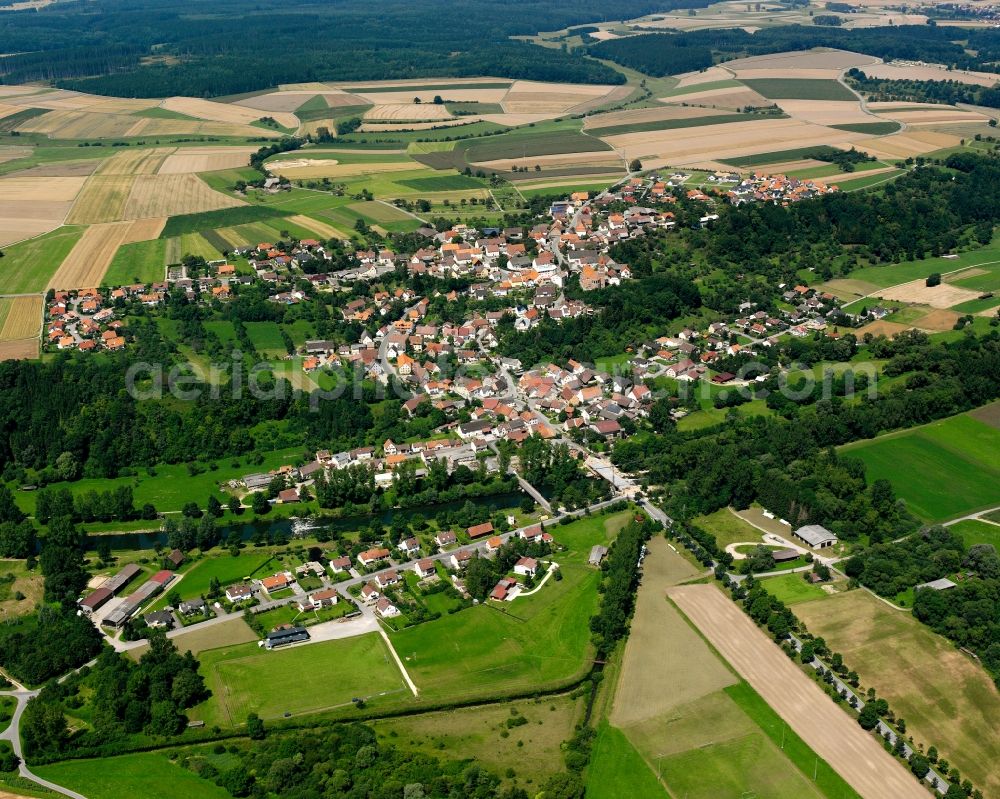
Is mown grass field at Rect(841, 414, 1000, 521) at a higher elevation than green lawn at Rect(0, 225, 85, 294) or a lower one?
higher

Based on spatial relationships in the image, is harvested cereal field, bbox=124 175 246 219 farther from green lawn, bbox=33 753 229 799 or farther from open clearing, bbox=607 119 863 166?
green lawn, bbox=33 753 229 799

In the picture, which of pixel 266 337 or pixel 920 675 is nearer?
pixel 920 675

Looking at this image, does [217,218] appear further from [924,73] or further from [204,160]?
[924,73]

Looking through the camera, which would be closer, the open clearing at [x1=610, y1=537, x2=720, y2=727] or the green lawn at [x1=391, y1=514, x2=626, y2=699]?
the open clearing at [x1=610, y1=537, x2=720, y2=727]

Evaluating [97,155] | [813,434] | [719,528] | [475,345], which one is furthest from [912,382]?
[97,155]

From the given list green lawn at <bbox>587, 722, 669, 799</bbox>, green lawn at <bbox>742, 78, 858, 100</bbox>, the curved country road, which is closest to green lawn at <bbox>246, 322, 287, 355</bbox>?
the curved country road

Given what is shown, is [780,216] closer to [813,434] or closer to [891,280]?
[891,280]

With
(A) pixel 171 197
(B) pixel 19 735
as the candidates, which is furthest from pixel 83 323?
(B) pixel 19 735
